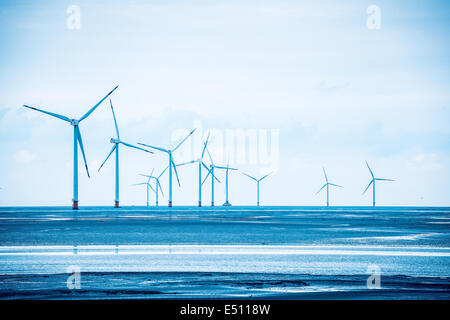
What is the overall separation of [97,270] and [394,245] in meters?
14.0

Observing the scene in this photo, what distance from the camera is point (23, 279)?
584 inches

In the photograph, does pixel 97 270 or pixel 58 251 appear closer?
pixel 97 270

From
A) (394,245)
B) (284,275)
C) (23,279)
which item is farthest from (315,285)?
(394,245)

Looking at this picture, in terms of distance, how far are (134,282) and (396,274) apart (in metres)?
6.14

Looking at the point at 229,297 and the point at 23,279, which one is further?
the point at 23,279

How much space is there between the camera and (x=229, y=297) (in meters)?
11.8

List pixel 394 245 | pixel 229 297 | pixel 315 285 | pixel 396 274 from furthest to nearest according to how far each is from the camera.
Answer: pixel 394 245 < pixel 396 274 < pixel 315 285 < pixel 229 297
